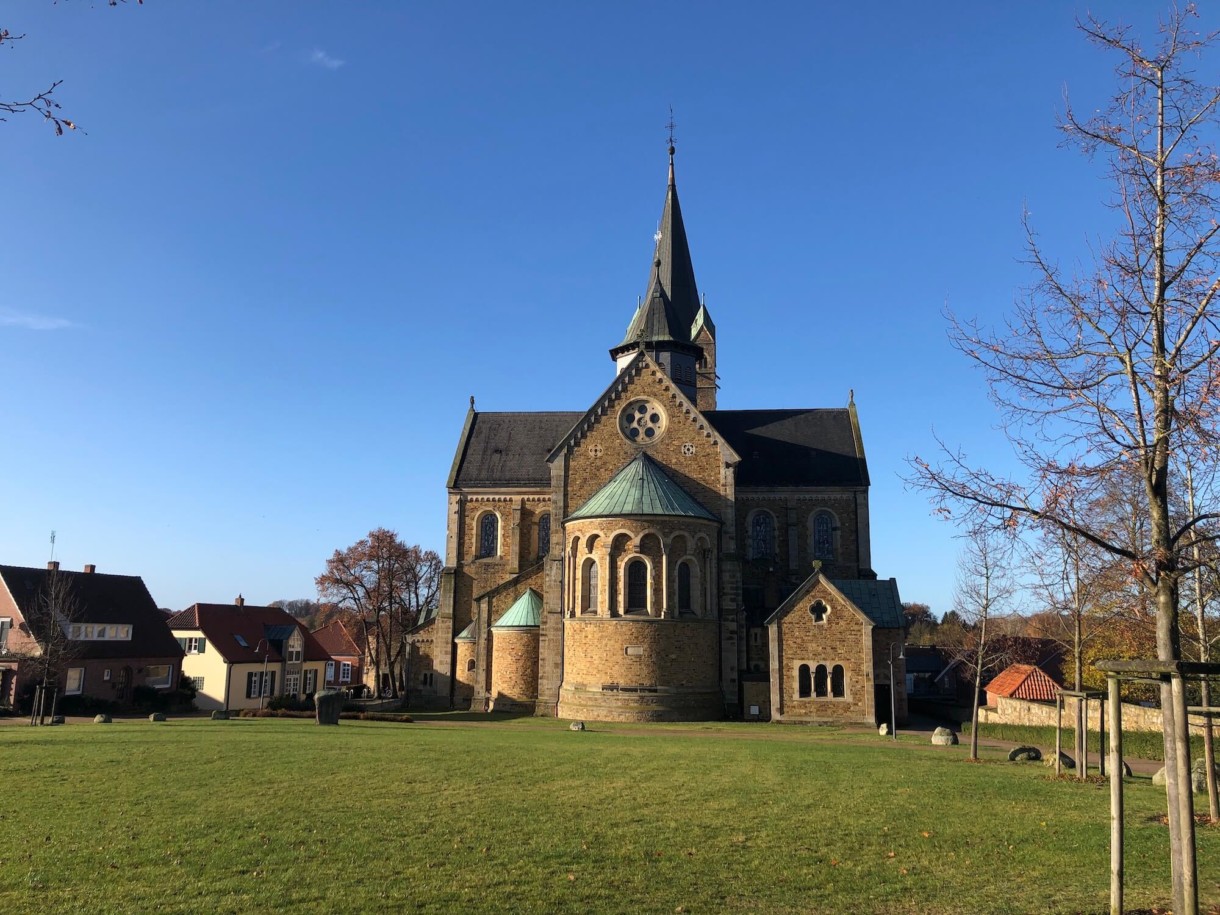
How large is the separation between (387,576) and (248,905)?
182ft

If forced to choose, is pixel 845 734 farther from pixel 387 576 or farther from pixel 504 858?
pixel 387 576

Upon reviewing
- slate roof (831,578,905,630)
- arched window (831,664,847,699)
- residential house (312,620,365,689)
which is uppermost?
slate roof (831,578,905,630)

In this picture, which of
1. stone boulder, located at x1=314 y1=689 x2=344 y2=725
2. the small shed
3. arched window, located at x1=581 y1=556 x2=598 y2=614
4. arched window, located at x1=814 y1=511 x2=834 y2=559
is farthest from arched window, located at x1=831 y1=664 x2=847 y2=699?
stone boulder, located at x1=314 y1=689 x2=344 y2=725

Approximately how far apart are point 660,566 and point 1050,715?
Result: 15634mm

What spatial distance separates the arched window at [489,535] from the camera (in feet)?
161

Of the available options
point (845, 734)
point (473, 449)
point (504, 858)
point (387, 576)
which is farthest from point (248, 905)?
point (387, 576)

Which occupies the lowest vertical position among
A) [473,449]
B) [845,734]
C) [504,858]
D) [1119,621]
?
[845,734]

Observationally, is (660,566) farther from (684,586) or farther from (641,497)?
(641,497)

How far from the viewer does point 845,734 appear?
33219 millimetres

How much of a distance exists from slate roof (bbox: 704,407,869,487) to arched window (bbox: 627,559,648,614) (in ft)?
35.1

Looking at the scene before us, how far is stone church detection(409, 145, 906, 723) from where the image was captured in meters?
37.2

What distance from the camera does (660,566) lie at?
37.7m

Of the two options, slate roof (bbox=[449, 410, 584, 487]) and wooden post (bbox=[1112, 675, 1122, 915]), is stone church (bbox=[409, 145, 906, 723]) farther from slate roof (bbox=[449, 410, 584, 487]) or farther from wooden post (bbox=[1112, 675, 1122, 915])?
wooden post (bbox=[1112, 675, 1122, 915])

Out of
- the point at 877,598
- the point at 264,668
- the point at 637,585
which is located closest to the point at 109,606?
the point at 264,668
